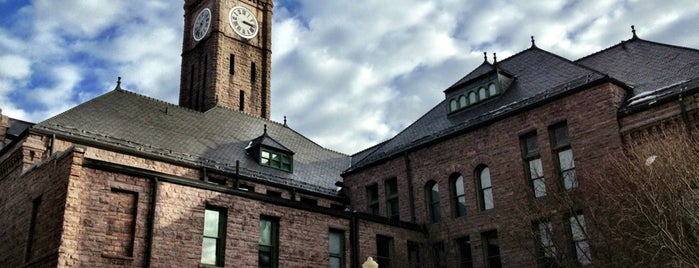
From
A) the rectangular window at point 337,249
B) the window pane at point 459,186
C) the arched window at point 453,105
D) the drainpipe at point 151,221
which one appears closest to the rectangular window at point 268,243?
the rectangular window at point 337,249

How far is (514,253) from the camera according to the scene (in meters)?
24.4

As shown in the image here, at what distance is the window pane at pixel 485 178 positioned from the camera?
26.7m

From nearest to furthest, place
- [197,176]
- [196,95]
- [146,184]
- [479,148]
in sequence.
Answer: [146,184], [479,148], [197,176], [196,95]

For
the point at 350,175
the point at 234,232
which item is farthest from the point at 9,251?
the point at 350,175

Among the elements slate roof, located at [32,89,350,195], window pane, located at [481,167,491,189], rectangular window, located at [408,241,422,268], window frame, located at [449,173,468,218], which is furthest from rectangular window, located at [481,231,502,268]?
slate roof, located at [32,89,350,195]

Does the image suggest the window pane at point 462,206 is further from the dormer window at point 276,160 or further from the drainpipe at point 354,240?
the dormer window at point 276,160

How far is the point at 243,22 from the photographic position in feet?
173

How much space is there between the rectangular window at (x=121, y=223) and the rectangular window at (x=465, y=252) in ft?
42.4

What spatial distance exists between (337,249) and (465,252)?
5.38 m

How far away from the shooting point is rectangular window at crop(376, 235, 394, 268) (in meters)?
26.5

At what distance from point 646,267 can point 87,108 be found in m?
23.4

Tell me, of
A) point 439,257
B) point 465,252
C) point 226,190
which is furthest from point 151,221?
point 465,252

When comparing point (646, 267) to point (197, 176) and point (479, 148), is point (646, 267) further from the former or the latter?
point (197, 176)

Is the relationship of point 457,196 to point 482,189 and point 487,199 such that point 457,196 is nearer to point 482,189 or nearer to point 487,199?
point 482,189
